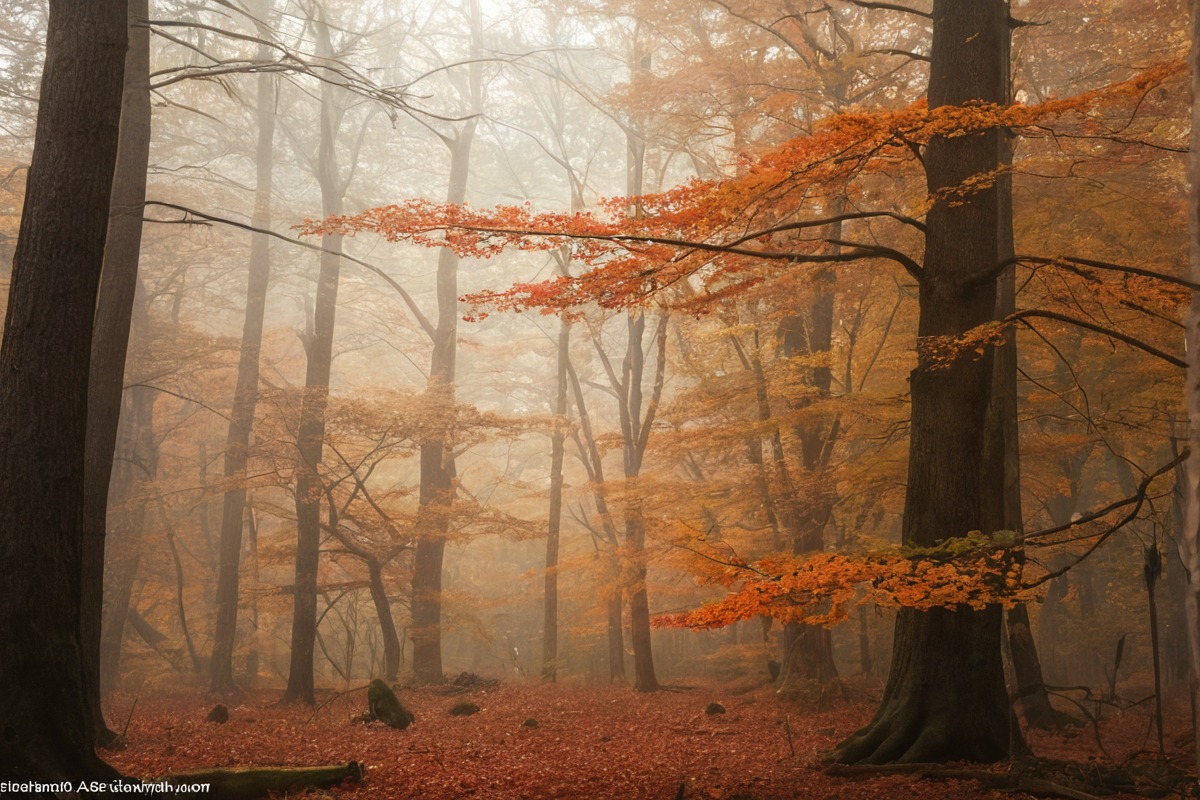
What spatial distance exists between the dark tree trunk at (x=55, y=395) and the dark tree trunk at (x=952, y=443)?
537cm

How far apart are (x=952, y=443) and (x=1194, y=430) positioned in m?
2.87

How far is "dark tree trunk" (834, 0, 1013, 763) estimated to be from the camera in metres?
6.00

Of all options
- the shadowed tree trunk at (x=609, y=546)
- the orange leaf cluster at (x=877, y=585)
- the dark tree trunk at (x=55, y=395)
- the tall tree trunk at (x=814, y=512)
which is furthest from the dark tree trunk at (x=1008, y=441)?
the dark tree trunk at (x=55, y=395)

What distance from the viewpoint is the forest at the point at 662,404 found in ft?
16.5

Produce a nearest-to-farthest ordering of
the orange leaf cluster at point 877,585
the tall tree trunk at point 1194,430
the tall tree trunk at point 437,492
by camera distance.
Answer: the tall tree trunk at point 1194,430 < the orange leaf cluster at point 877,585 < the tall tree trunk at point 437,492

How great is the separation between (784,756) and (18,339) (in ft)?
23.3

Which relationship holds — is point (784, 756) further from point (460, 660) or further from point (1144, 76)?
point (460, 660)

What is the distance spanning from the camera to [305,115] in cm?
2350

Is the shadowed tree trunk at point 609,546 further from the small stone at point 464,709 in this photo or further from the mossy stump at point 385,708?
the mossy stump at point 385,708

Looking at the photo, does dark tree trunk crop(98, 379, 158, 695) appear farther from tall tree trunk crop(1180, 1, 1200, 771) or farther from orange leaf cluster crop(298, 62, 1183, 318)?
tall tree trunk crop(1180, 1, 1200, 771)

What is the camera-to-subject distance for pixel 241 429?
17.0 meters

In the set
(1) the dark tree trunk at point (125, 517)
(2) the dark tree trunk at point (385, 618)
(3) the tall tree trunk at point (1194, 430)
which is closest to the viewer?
(3) the tall tree trunk at point (1194, 430)

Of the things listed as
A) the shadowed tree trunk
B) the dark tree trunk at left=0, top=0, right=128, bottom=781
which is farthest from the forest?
the shadowed tree trunk

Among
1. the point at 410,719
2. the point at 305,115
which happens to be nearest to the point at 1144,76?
the point at 410,719
